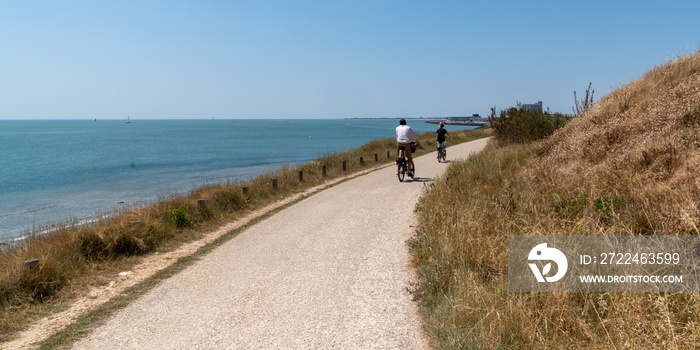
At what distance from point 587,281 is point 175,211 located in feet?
30.9

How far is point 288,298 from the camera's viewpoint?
5.79 m

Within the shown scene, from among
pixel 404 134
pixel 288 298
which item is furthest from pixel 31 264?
pixel 404 134

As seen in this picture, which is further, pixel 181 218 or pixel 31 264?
pixel 181 218

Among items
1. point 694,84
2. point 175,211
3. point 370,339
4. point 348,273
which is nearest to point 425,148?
point 694,84

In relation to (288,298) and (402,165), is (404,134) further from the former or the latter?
(288,298)

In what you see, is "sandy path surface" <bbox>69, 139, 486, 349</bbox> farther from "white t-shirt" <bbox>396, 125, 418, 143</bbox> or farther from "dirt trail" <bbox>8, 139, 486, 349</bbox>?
"white t-shirt" <bbox>396, 125, 418, 143</bbox>

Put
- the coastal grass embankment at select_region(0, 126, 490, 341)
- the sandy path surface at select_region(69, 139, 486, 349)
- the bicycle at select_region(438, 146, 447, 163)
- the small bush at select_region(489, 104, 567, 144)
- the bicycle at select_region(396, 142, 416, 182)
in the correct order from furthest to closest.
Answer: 1. the bicycle at select_region(438, 146, 447, 163)
2. the small bush at select_region(489, 104, 567, 144)
3. the bicycle at select_region(396, 142, 416, 182)
4. the coastal grass embankment at select_region(0, 126, 490, 341)
5. the sandy path surface at select_region(69, 139, 486, 349)

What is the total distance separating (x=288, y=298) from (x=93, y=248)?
4.86 m

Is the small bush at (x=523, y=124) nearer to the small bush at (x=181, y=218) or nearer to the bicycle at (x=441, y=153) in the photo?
the bicycle at (x=441, y=153)

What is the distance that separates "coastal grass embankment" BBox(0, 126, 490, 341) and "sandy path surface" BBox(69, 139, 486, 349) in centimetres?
137

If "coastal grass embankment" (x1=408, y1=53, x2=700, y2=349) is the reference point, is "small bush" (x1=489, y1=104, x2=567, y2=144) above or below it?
above

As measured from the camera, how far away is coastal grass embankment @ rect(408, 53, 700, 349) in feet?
12.5

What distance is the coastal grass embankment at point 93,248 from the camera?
6180 millimetres

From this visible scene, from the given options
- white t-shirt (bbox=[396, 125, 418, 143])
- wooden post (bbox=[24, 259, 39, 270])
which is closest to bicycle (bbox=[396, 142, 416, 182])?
white t-shirt (bbox=[396, 125, 418, 143])
